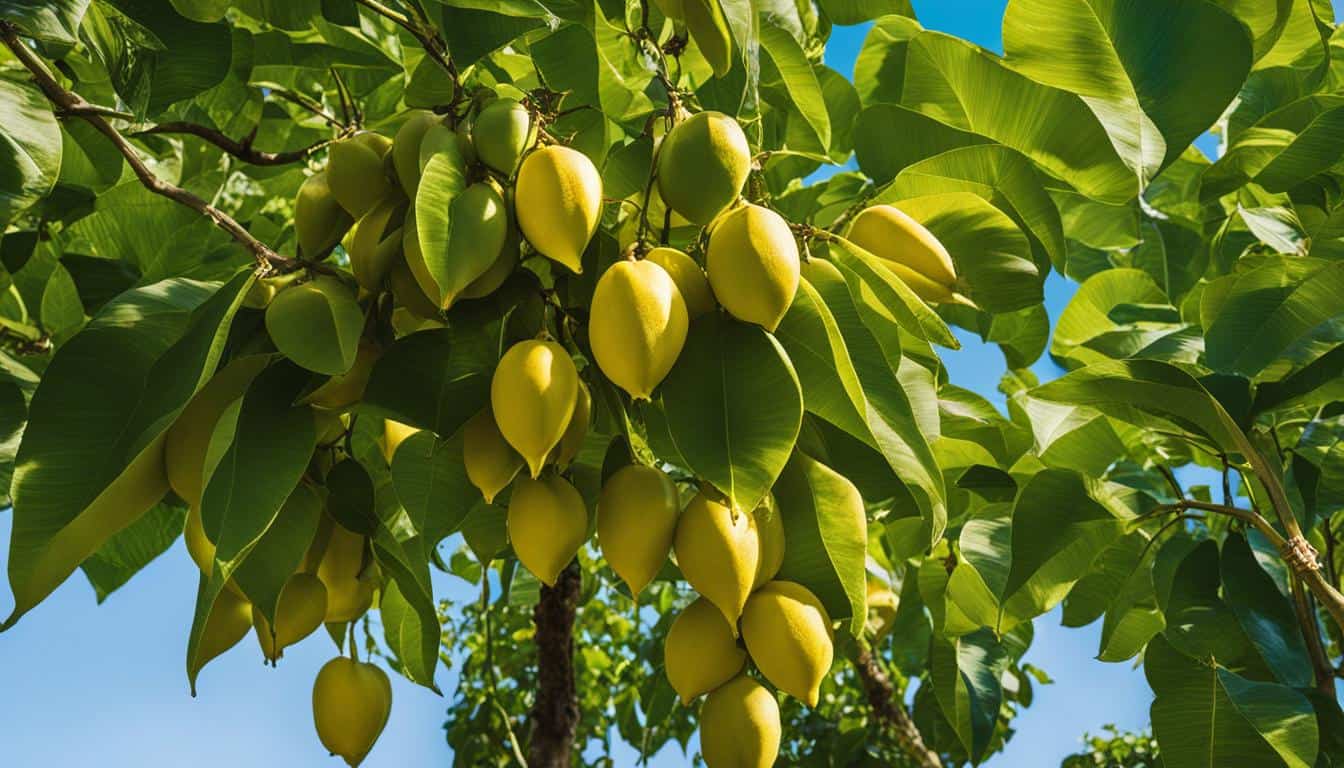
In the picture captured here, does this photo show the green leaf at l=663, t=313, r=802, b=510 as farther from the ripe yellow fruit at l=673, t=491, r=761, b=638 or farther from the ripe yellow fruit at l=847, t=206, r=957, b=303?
the ripe yellow fruit at l=847, t=206, r=957, b=303

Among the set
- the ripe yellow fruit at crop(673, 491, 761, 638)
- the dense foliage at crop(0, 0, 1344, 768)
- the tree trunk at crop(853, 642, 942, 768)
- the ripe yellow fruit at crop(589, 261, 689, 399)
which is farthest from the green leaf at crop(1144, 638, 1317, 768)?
the tree trunk at crop(853, 642, 942, 768)

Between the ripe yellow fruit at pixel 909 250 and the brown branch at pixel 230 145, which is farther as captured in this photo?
the brown branch at pixel 230 145

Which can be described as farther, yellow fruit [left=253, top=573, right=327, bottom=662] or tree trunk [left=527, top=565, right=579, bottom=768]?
tree trunk [left=527, top=565, right=579, bottom=768]

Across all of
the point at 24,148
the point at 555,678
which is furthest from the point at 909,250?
the point at 555,678

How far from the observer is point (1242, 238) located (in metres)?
1.92

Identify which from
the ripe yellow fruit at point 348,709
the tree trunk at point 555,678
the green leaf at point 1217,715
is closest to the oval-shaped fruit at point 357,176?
the ripe yellow fruit at point 348,709

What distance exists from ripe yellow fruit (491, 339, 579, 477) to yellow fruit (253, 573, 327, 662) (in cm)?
26

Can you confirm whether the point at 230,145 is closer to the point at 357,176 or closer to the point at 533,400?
the point at 357,176

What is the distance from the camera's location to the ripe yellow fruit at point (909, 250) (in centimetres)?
102

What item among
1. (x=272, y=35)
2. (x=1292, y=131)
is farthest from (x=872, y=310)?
(x=272, y=35)

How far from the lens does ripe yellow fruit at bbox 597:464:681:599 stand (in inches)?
34.3

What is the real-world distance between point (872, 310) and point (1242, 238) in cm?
118

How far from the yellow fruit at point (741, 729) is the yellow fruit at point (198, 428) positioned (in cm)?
39

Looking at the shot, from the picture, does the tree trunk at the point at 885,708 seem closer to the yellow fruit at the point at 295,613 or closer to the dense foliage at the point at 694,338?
the dense foliage at the point at 694,338
